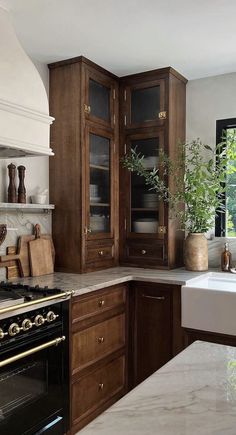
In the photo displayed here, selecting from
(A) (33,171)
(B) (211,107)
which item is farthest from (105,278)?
(B) (211,107)

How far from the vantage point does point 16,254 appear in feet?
8.70

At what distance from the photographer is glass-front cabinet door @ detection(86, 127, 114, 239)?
297 centimetres

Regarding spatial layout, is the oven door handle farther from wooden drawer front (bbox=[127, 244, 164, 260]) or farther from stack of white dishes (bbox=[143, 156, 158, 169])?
stack of white dishes (bbox=[143, 156, 158, 169])

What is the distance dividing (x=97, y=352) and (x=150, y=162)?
1.52 metres

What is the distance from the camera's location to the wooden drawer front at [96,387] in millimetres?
2373

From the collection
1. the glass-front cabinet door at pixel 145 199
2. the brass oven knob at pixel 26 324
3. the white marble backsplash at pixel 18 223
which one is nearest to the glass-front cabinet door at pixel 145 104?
the glass-front cabinet door at pixel 145 199

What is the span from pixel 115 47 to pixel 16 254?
5.07 ft

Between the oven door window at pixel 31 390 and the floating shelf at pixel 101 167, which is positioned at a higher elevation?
the floating shelf at pixel 101 167

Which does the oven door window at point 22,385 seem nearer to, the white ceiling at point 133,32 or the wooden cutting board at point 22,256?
the wooden cutting board at point 22,256

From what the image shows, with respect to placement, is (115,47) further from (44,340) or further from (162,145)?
(44,340)

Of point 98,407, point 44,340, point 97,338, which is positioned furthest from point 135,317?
point 44,340

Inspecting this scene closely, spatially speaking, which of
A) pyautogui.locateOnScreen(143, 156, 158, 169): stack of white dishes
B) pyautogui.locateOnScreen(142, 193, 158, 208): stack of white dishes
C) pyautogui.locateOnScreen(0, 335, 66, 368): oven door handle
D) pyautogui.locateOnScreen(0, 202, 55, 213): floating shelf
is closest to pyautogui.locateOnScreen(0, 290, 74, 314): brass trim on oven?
pyautogui.locateOnScreen(0, 335, 66, 368): oven door handle

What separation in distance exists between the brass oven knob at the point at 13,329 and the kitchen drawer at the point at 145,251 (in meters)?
1.50

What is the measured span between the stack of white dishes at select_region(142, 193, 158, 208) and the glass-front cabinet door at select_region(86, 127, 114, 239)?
10.6 inches
